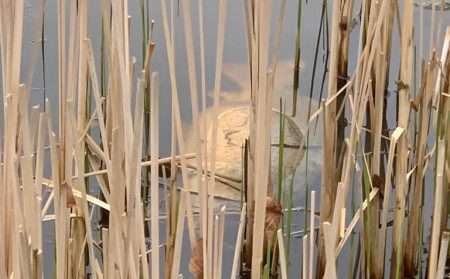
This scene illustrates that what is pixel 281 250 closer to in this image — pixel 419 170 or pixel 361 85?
pixel 361 85

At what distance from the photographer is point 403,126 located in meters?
1.47

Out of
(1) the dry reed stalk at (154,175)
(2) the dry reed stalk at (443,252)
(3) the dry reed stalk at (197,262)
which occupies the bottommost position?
(3) the dry reed stalk at (197,262)

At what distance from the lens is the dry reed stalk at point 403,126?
1.46m

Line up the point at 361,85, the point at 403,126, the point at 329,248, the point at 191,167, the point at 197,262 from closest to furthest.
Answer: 1. the point at 329,248
2. the point at 197,262
3. the point at 361,85
4. the point at 403,126
5. the point at 191,167

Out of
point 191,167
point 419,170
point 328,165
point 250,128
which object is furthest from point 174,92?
point 191,167

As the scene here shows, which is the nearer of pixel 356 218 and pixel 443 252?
pixel 443 252

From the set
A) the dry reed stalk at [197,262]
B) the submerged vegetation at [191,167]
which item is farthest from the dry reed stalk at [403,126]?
the dry reed stalk at [197,262]

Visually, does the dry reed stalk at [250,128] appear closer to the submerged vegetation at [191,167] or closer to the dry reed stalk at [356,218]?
the submerged vegetation at [191,167]

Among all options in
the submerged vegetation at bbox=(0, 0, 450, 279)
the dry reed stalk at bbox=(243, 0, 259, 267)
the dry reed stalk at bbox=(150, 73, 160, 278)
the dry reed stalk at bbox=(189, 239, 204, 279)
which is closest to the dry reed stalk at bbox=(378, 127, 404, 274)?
the submerged vegetation at bbox=(0, 0, 450, 279)

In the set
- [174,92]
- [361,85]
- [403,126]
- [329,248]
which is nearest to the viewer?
[329,248]

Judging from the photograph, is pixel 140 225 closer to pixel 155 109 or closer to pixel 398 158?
pixel 155 109

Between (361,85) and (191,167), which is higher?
(361,85)

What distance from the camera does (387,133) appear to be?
2.14m

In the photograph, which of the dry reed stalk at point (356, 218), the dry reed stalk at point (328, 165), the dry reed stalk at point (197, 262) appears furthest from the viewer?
the dry reed stalk at point (328, 165)
